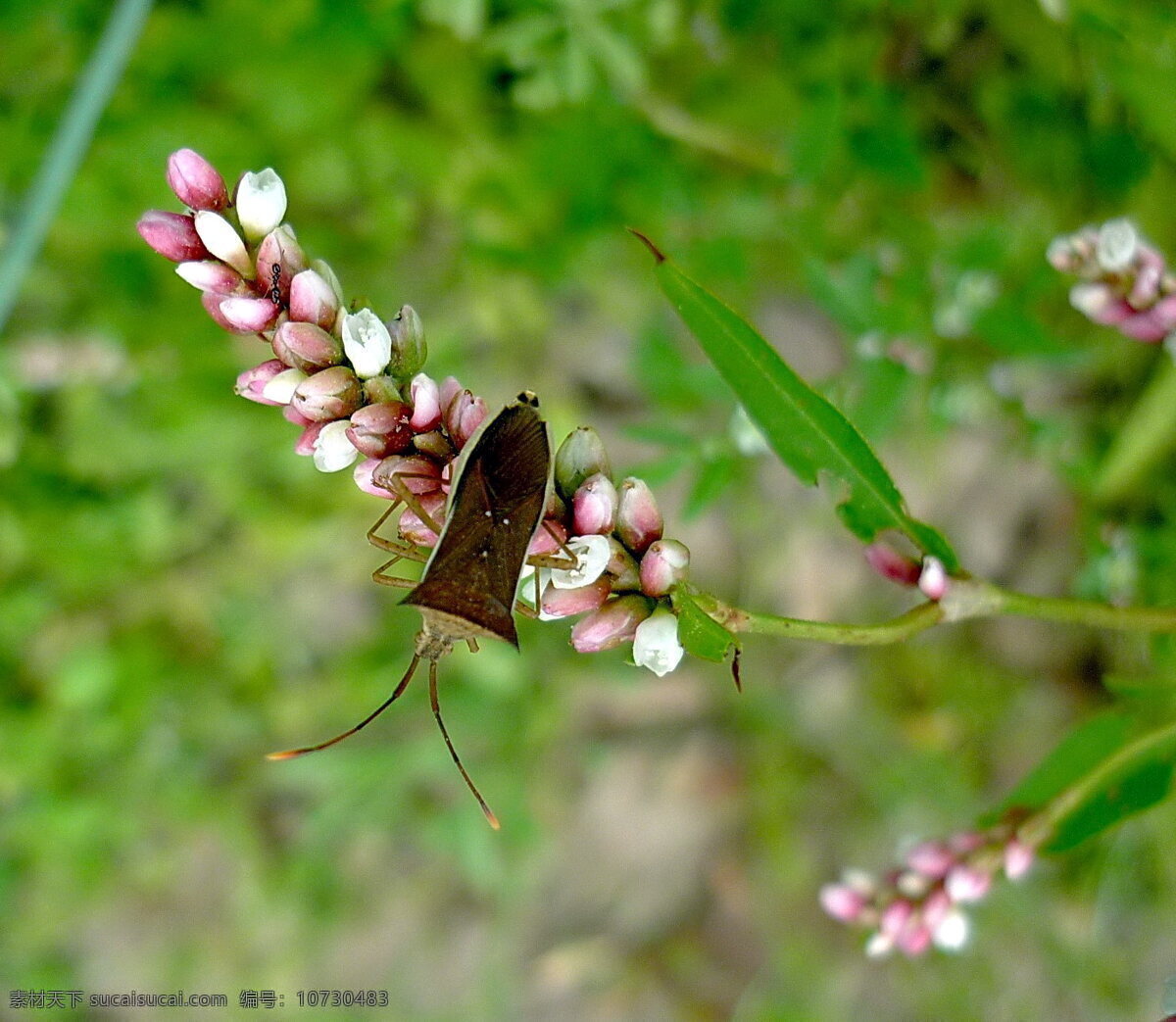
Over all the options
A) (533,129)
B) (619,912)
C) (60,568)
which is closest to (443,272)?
(533,129)

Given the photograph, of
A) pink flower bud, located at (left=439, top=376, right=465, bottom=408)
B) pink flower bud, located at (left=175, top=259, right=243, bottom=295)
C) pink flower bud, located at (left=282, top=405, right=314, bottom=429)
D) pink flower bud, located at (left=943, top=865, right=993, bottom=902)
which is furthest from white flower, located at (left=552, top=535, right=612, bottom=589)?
pink flower bud, located at (left=943, top=865, right=993, bottom=902)

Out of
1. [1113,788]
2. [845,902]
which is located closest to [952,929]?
[845,902]

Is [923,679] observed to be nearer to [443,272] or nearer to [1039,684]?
[1039,684]

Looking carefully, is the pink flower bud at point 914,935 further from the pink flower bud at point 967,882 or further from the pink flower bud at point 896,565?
the pink flower bud at point 896,565

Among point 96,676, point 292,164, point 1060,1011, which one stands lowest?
point 1060,1011

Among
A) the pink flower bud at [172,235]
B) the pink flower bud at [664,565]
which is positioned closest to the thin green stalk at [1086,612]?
the pink flower bud at [664,565]

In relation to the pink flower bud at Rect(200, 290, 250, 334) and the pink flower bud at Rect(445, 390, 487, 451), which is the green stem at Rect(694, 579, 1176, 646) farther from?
the pink flower bud at Rect(200, 290, 250, 334)

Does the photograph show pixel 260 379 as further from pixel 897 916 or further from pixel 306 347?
pixel 897 916
